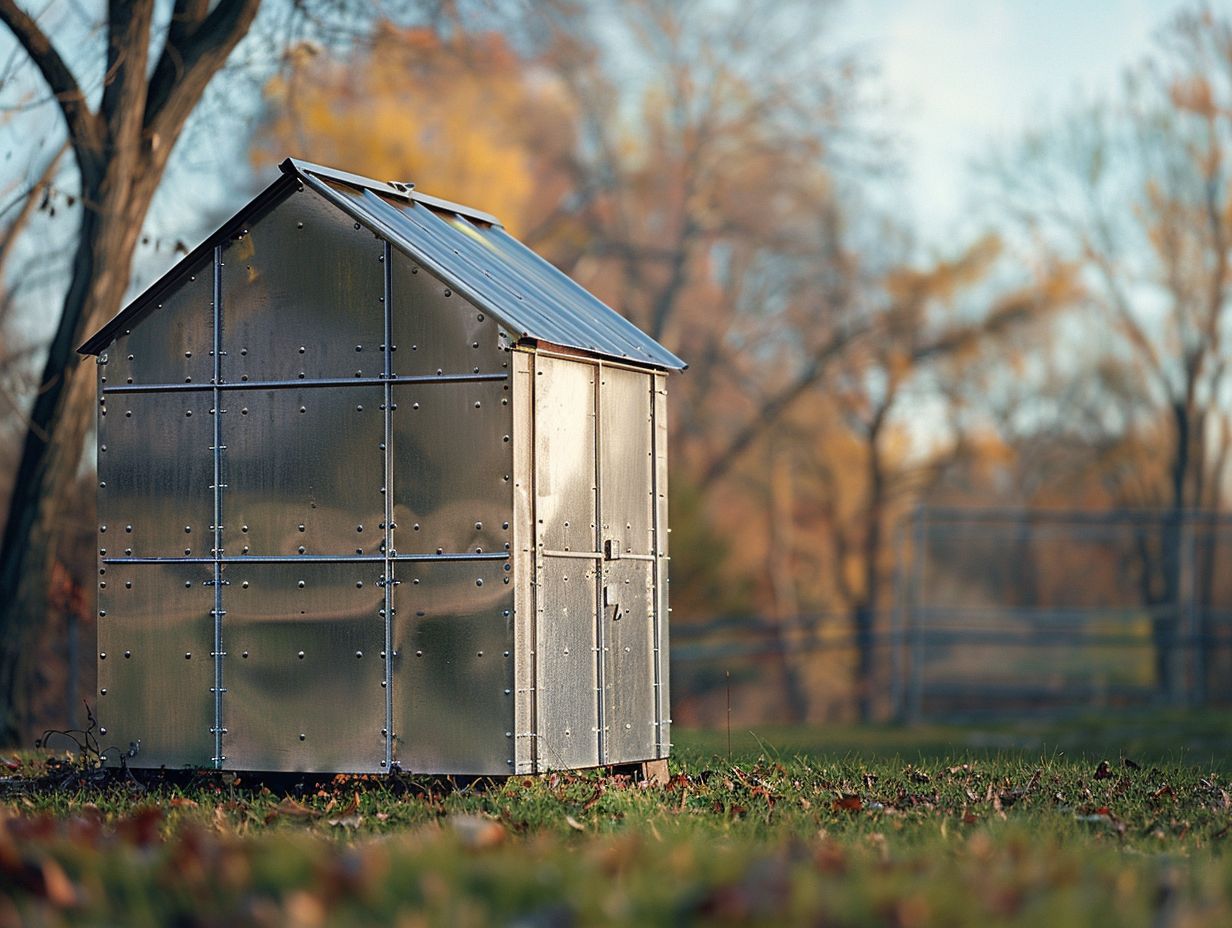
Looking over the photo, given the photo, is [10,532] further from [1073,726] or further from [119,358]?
[1073,726]

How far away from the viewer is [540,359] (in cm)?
911

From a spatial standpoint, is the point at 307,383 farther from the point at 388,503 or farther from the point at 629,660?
the point at 629,660

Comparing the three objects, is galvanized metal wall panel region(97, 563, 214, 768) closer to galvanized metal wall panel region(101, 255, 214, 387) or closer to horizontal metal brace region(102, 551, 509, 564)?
horizontal metal brace region(102, 551, 509, 564)

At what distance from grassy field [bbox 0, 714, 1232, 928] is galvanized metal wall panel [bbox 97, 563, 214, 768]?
0.82 feet

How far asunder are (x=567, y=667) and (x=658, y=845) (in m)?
3.44

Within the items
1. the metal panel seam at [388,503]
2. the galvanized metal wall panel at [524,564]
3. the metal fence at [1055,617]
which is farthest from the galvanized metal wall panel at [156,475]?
the metal fence at [1055,617]

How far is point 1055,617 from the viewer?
22.9m

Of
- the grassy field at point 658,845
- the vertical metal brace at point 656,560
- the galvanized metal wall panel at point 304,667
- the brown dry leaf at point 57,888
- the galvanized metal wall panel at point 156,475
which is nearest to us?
the grassy field at point 658,845

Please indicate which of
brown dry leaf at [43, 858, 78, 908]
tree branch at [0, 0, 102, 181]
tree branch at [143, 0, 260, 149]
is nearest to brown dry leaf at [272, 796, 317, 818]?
brown dry leaf at [43, 858, 78, 908]

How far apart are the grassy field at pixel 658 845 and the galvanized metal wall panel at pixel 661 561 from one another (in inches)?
20.2

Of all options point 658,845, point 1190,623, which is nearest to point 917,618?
point 1190,623

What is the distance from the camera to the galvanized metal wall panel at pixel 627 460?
9.75 metres

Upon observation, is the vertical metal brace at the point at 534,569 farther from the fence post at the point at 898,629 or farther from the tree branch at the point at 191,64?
the fence post at the point at 898,629

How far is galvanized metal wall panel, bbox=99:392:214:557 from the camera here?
9.48 m
